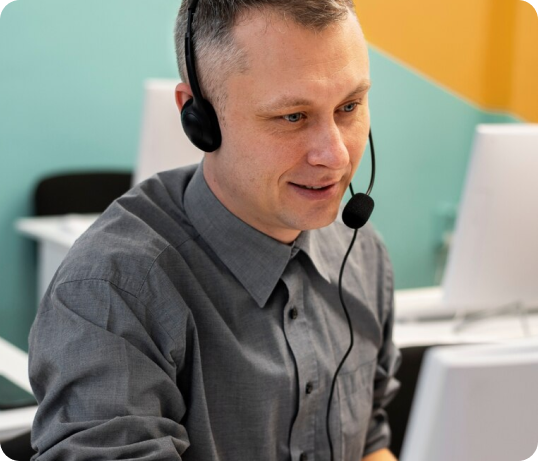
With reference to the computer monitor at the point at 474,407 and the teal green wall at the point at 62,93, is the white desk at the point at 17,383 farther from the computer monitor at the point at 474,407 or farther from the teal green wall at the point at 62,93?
the teal green wall at the point at 62,93

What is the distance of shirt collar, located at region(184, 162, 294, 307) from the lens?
1223 mm

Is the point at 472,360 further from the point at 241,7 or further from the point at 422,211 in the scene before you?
the point at 422,211

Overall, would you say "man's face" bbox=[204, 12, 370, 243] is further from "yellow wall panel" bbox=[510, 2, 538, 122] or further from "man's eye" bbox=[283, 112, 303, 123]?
"yellow wall panel" bbox=[510, 2, 538, 122]

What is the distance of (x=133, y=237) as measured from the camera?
116 centimetres

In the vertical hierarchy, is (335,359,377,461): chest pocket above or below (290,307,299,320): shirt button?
below

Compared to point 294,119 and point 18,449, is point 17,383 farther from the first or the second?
point 294,119

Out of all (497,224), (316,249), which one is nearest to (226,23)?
(316,249)

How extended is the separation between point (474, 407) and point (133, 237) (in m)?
0.61

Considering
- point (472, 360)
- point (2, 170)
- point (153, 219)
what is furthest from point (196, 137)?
point (2, 170)

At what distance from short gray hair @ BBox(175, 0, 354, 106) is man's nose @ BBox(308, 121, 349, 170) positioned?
123mm

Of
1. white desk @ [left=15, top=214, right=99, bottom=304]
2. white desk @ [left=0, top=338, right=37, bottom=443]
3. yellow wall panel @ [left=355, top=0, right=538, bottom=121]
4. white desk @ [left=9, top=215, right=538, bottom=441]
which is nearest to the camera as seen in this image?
white desk @ [left=0, top=338, right=37, bottom=443]

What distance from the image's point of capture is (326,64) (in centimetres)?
112

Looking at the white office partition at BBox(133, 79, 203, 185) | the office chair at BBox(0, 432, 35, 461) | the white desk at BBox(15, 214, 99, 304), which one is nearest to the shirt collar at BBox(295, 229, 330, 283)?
the office chair at BBox(0, 432, 35, 461)

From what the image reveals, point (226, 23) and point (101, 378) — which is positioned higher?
point (226, 23)
